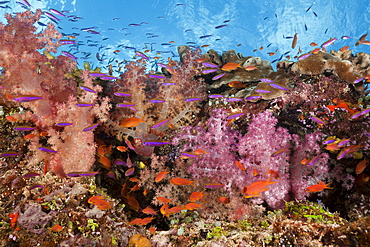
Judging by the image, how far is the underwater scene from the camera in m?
3.47

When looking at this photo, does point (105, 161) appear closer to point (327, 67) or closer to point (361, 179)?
point (361, 179)

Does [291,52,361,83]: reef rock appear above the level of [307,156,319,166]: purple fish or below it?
above

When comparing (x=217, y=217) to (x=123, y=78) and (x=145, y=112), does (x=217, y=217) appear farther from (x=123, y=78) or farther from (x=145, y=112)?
(x=123, y=78)

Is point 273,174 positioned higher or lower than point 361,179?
higher

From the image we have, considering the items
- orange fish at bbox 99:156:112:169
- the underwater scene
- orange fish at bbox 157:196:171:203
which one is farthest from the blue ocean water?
orange fish at bbox 157:196:171:203

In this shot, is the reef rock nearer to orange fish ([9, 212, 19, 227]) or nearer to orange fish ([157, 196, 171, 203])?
orange fish ([157, 196, 171, 203])

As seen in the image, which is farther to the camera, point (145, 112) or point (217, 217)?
point (145, 112)

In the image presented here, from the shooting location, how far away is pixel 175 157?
5.27 m

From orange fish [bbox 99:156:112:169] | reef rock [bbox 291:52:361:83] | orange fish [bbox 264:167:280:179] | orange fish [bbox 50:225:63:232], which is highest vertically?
reef rock [bbox 291:52:361:83]

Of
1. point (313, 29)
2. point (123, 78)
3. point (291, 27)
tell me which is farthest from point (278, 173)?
point (313, 29)

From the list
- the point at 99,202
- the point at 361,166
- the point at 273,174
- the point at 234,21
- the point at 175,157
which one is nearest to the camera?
the point at 99,202

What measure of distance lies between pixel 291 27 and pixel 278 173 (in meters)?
52.8

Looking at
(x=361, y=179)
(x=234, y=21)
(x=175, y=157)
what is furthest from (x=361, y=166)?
(x=234, y=21)

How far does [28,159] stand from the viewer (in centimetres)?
453
